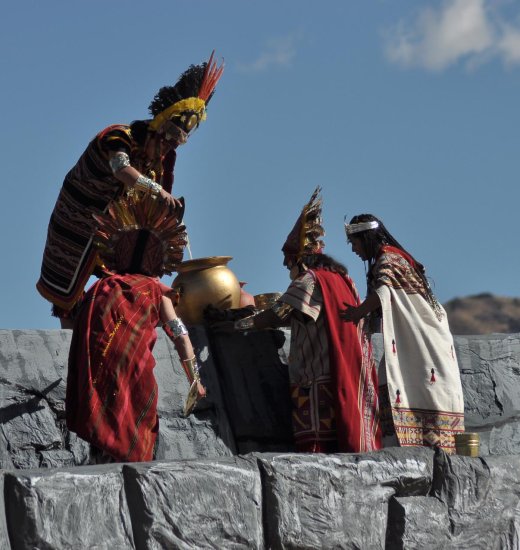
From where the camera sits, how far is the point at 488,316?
41.9ft

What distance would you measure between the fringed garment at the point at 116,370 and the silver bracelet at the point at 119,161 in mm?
891

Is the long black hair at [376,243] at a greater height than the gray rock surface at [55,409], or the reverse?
the long black hair at [376,243]

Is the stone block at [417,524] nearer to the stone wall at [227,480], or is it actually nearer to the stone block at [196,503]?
the stone wall at [227,480]

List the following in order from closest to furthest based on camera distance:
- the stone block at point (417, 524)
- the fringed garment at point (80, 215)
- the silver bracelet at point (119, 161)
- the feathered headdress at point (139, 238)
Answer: the stone block at point (417, 524), the feathered headdress at point (139, 238), the silver bracelet at point (119, 161), the fringed garment at point (80, 215)

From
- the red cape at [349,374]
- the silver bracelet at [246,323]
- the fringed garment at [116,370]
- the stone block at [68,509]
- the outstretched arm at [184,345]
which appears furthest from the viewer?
the silver bracelet at [246,323]

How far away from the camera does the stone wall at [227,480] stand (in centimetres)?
487

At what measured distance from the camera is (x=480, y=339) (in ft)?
29.4

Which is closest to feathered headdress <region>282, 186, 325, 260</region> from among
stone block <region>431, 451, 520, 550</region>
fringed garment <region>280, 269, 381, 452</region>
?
fringed garment <region>280, 269, 381, 452</region>

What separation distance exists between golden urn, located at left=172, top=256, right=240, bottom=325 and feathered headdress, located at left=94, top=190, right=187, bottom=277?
2.91ft

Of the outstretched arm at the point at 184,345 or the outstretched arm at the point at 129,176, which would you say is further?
the outstretched arm at the point at 129,176

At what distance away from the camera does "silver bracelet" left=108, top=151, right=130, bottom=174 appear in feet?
24.4

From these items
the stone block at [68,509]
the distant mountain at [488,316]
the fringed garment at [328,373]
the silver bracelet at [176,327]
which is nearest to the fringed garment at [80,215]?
the silver bracelet at [176,327]

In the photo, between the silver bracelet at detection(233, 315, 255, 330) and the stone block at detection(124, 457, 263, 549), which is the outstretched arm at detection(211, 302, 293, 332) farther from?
the stone block at detection(124, 457, 263, 549)

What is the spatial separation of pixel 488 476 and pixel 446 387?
1.40 meters
